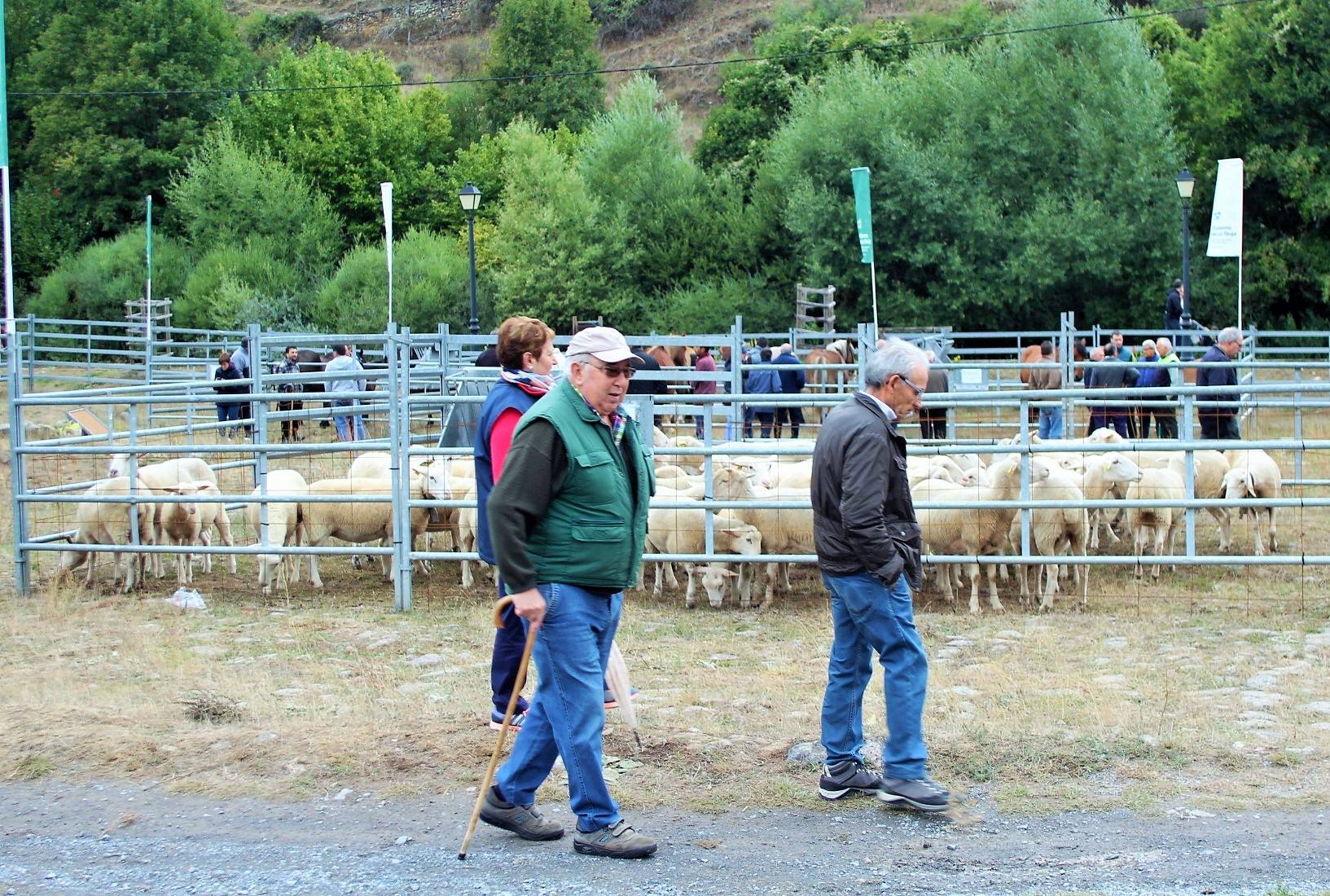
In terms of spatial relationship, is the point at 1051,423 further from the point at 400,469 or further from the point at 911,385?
the point at 911,385

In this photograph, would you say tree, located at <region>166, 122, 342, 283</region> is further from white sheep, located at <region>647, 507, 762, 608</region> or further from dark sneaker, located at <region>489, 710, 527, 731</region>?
dark sneaker, located at <region>489, 710, 527, 731</region>

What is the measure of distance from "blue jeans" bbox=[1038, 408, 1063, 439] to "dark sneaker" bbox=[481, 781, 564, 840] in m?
12.7

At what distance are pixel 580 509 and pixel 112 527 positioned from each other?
766 cm

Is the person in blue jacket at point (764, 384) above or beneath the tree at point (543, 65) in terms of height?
beneath

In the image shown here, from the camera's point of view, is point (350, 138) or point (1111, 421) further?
point (350, 138)

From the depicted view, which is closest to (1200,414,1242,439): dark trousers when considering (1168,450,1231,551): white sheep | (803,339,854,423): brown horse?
(1168,450,1231,551): white sheep

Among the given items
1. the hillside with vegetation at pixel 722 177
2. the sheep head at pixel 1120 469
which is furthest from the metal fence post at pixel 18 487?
the hillside with vegetation at pixel 722 177

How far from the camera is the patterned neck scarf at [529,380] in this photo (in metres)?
5.93

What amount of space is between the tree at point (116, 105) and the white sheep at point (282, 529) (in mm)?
44965

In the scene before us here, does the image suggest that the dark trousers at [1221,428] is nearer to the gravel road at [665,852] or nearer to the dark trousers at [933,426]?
the dark trousers at [933,426]

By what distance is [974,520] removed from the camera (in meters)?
9.95

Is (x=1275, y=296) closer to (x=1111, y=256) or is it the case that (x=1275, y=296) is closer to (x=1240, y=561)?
(x=1111, y=256)

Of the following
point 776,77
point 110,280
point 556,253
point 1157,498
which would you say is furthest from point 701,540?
point 776,77

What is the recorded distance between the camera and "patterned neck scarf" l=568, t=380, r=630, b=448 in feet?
15.8
